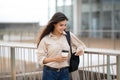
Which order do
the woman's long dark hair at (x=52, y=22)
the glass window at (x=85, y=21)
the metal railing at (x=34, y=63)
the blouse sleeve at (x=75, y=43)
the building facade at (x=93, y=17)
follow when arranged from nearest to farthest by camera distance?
the woman's long dark hair at (x=52, y=22) < the blouse sleeve at (x=75, y=43) < the metal railing at (x=34, y=63) < the building facade at (x=93, y=17) < the glass window at (x=85, y=21)

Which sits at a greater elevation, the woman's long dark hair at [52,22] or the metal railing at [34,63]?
the woman's long dark hair at [52,22]

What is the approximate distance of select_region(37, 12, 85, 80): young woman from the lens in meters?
3.50

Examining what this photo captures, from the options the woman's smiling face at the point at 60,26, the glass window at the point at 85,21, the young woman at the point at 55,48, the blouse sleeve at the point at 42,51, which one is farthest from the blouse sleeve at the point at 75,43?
the glass window at the point at 85,21

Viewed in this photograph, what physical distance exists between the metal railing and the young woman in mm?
472

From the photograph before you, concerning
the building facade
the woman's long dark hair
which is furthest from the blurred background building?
the woman's long dark hair

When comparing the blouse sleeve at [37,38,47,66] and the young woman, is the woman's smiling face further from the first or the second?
the blouse sleeve at [37,38,47,66]

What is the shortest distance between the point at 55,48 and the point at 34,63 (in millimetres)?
3900

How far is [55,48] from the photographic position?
3525mm

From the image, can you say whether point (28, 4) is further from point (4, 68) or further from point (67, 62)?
point (67, 62)

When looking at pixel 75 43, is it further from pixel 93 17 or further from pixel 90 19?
pixel 90 19

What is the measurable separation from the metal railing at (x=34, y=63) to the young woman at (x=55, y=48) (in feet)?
1.55

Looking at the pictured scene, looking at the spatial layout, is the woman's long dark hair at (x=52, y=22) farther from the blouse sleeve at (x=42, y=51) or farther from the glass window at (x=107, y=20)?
the glass window at (x=107, y=20)

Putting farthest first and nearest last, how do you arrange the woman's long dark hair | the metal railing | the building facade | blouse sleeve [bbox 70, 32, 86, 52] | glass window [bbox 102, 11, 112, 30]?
glass window [bbox 102, 11, 112, 30]
the building facade
the metal railing
blouse sleeve [bbox 70, 32, 86, 52]
the woman's long dark hair

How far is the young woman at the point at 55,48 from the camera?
3495mm
